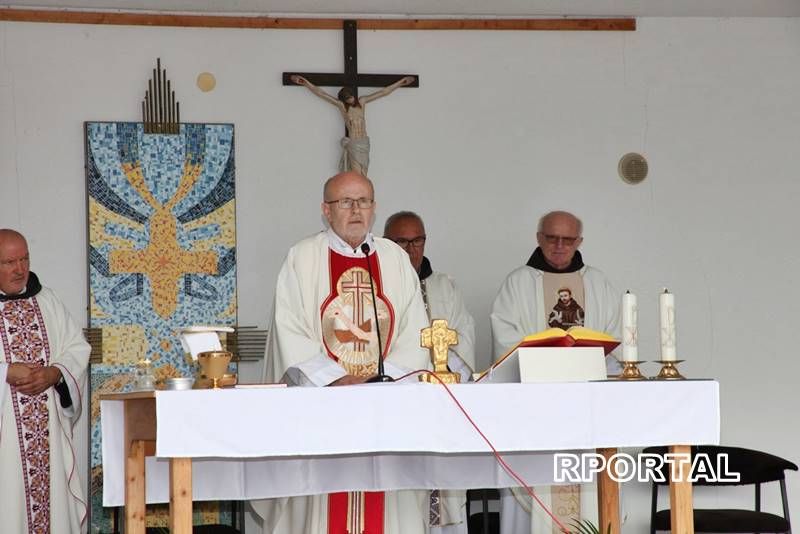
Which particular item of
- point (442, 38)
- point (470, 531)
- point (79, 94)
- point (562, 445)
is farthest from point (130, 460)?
point (442, 38)

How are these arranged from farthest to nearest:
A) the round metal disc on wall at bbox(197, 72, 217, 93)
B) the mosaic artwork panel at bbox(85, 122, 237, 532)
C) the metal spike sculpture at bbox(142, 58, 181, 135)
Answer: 1. the round metal disc on wall at bbox(197, 72, 217, 93)
2. the metal spike sculpture at bbox(142, 58, 181, 135)
3. the mosaic artwork panel at bbox(85, 122, 237, 532)

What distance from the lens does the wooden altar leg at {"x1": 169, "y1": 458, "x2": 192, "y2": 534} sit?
405cm

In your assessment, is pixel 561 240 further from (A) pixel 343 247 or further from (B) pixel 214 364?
(B) pixel 214 364

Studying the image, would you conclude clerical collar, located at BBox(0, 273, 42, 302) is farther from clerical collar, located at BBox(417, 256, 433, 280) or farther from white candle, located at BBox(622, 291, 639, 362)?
white candle, located at BBox(622, 291, 639, 362)

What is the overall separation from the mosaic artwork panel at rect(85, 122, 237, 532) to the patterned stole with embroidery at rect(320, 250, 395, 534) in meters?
2.55

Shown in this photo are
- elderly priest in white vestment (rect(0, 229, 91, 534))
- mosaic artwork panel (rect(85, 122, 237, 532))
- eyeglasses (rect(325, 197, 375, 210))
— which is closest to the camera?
eyeglasses (rect(325, 197, 375, 210))

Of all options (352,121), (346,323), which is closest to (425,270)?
(352,121)

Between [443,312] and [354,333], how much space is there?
210cm

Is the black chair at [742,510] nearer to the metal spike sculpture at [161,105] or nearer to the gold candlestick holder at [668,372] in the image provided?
the gold candlestick holder at [668,372]

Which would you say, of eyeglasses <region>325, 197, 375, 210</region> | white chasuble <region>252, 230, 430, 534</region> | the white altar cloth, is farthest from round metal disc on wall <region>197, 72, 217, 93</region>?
the white altar cloth

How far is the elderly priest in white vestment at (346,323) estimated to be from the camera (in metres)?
5.37

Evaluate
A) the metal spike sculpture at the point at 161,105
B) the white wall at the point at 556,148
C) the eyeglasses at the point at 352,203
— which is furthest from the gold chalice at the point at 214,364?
the metal spike sculpture at the point at 161,105

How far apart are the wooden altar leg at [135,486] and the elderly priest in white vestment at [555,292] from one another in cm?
324

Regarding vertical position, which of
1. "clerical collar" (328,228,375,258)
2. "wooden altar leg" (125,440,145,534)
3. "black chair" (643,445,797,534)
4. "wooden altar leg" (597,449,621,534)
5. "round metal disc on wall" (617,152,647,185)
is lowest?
"black chair" (643,445,797,534)
